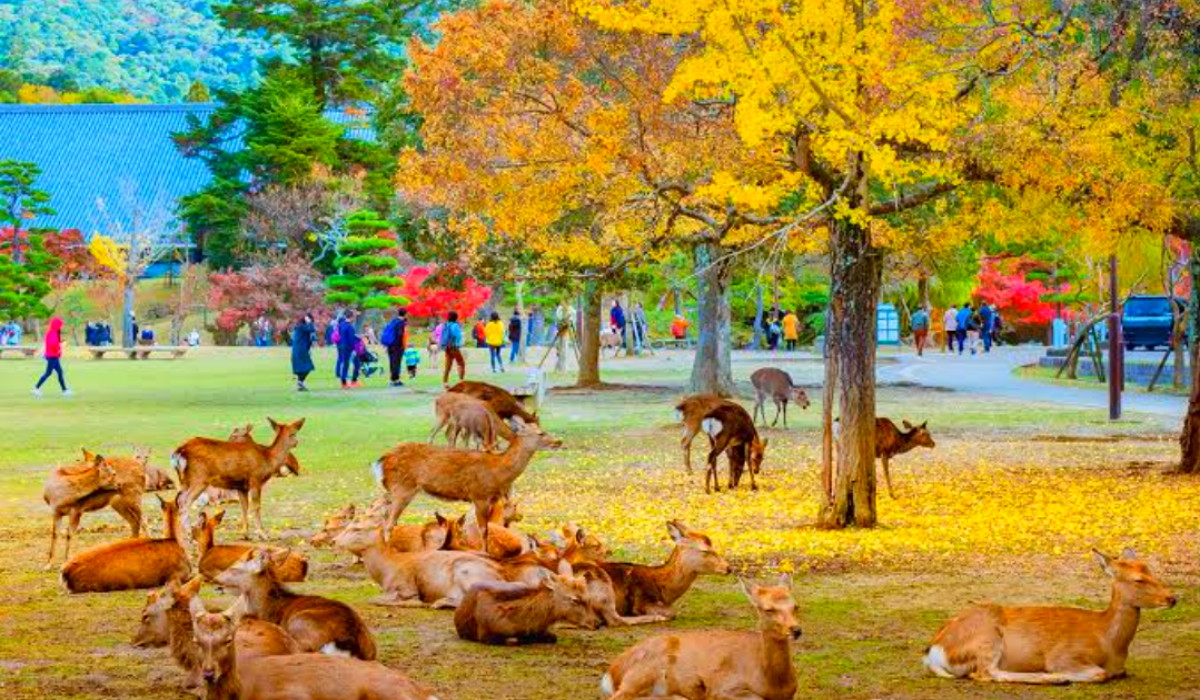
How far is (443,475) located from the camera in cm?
1538

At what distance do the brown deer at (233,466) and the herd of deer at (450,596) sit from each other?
0.06 feet

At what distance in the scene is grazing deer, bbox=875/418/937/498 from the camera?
20266 mm

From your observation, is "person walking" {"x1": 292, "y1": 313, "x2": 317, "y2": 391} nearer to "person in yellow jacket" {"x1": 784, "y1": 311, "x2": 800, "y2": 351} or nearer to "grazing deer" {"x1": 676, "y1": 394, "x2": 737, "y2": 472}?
"grazing deer" {"x1": 676, "y1": 394, "x2": 737, "y2": 472}

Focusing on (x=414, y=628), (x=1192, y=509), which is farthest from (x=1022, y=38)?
(x=414, y=628)

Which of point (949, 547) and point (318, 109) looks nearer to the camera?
point (949, 547)

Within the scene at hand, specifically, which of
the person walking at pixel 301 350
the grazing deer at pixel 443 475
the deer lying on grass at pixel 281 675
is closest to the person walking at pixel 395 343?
the person walking at pixel 301 350

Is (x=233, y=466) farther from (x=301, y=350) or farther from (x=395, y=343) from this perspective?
(x=395, y=343)

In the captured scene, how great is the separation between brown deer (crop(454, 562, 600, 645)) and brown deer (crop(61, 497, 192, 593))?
8.72ft

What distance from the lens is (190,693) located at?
9531 millimetres

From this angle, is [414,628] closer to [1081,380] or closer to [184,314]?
[1081,380]

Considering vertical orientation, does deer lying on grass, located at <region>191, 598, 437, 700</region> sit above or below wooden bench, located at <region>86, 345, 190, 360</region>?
below

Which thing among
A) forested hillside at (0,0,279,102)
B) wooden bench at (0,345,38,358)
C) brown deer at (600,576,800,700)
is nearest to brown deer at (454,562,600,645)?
brown deer at (600,576,800,700)

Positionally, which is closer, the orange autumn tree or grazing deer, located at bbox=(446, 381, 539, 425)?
the orange autumn tree

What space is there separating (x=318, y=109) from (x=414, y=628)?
7161cm
